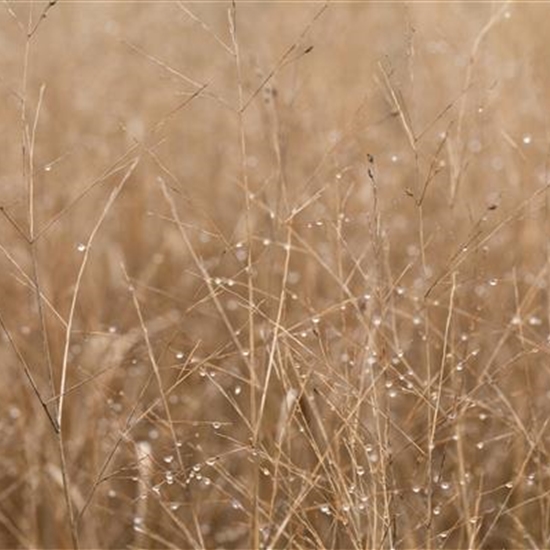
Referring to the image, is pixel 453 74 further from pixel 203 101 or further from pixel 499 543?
pixel 499 543

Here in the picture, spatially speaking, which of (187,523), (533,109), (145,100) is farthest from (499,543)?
(145,100)

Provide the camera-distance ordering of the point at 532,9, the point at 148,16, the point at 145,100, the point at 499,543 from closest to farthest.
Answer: the point at 499,543 → the point at 532,9 → the point at 145,100 → the point at 148,16

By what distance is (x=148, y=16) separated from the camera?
3092 mm

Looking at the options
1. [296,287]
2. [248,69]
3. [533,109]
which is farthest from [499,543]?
[248,69]

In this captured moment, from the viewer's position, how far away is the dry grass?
1.40 meters

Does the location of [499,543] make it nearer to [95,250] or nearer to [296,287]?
[296,287]

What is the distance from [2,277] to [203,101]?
100 centimetres

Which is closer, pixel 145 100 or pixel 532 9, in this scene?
pixel 532 9

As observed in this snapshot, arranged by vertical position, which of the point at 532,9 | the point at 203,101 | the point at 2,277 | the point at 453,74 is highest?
the point at 532,9

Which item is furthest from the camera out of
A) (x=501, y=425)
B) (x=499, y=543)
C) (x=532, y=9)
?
(x=532, y=9)

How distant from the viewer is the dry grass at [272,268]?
4.59ft

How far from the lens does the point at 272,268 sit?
1.65 meters

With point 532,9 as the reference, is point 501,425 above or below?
below

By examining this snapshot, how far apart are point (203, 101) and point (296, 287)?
3.39ft
